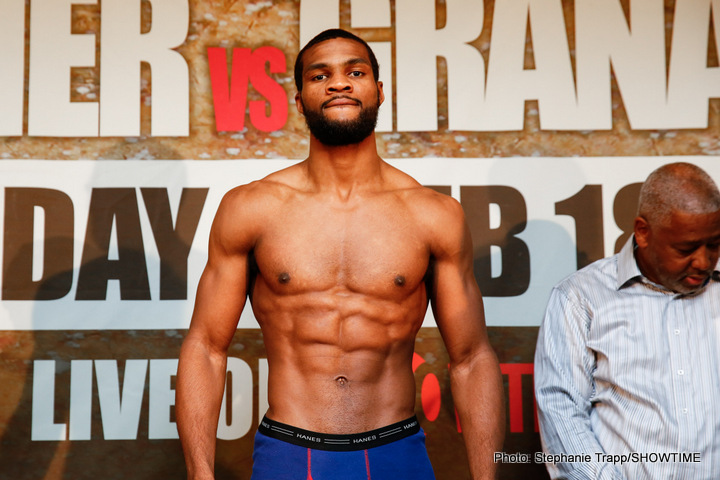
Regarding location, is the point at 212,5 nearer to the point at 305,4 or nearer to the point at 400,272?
the point at 305,4

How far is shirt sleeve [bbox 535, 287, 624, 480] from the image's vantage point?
7.14ft

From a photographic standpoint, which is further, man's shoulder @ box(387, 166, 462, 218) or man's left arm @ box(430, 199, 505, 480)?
man's shoulder @ box(387, 166, 462, 218)

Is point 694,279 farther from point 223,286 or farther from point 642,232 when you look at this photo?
point 223,286

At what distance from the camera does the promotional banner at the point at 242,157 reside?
121 inches

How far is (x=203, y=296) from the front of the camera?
7.20ft

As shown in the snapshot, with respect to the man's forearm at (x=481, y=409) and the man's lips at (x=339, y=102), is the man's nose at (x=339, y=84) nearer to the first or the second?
the man's lips at (x=339, y=102)

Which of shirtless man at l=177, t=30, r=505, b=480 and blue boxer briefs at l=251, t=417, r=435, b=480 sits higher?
shirtless man at l=177, t=30, r=505, b=480

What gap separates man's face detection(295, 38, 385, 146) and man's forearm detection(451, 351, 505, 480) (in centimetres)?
73

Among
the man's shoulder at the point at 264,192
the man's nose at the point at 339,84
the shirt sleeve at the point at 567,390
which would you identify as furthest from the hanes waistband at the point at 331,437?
the man's nose at the point at 339,84

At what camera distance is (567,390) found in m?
2.25

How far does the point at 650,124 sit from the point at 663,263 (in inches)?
42.8

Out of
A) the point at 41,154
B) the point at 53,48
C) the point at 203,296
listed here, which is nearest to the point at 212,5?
the point at 53,48

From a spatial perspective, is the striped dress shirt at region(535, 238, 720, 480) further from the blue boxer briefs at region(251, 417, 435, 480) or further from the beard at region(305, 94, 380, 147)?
the beard at region(305, 94, 380, 147)

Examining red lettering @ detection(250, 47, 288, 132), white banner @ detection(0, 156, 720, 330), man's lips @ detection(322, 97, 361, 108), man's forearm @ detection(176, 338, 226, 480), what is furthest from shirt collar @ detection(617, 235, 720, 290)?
red lettering @ detection(250, 47, 288, 132)
